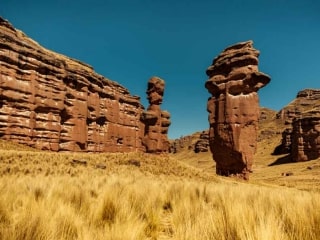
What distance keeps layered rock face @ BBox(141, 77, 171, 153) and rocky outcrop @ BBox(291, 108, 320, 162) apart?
30108 mm

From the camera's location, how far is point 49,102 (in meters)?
43.8

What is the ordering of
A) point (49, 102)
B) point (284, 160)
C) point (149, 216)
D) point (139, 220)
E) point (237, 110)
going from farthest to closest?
point (284, 160)
point (49, 102)
point (237, 110)
point (149, 216)
point (139, 220)

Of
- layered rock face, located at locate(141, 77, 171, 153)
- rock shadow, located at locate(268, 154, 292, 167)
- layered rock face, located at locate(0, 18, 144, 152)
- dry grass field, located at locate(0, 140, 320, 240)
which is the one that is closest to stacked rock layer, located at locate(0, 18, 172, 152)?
layered rock face, located at locate(0, 18, 144, 152)

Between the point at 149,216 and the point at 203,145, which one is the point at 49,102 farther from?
the point at 203,145

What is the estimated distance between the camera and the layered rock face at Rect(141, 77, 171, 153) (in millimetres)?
53812

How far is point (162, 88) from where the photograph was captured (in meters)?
54.2

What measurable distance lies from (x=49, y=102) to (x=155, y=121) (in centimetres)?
1938

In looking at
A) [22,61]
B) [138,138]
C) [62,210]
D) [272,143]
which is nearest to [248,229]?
[62,210]

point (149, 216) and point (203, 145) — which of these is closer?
point (149, 216)

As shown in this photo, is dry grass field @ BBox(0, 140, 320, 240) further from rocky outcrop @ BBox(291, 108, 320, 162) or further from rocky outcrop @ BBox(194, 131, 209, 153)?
rocky outcrop @ BBox(194, 131, 209, 153)

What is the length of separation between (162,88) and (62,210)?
164ft

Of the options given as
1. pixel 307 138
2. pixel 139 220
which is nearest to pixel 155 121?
pixel 307 138

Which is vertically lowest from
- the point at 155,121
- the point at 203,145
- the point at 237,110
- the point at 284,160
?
the point at 284,160

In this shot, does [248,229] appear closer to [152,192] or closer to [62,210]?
[62,210]
